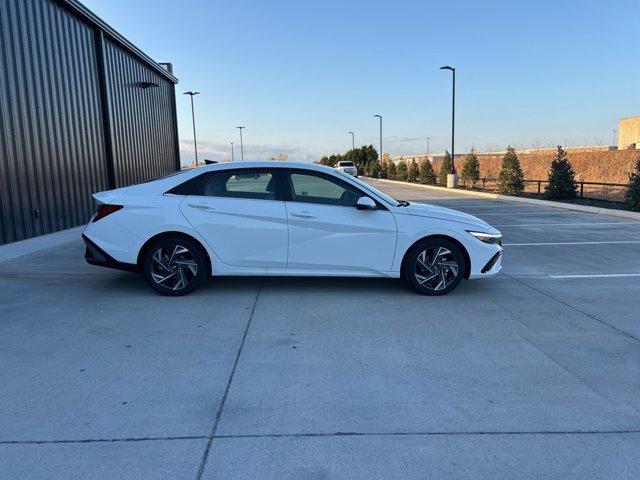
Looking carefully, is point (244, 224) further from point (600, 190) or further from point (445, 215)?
point (600, 190)

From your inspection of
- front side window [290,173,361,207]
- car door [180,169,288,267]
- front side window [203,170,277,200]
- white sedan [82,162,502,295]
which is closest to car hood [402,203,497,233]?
white sedan [82,162,502,295]

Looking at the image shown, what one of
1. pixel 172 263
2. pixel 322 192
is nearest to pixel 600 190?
pixel 322 192

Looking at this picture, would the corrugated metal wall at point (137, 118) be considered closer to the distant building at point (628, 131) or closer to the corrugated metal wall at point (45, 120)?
the corrugated metal wall at point (45, 120)

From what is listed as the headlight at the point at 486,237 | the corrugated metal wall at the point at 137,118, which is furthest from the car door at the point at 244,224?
the corrugated metal wall at the point at 137,118

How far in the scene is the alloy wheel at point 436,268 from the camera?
5.85m

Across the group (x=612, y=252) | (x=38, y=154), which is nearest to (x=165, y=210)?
(x=38, y=154)

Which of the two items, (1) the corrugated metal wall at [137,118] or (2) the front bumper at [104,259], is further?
(1) the corrugated metal wall at [137,118]

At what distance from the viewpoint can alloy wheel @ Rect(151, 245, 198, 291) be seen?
228 inches

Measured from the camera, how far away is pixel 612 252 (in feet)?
29.0

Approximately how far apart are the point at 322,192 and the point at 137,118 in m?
14.2

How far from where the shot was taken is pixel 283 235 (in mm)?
5777

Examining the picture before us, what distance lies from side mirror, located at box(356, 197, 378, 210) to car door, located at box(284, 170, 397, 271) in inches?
3.4

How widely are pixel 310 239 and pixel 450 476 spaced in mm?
3536

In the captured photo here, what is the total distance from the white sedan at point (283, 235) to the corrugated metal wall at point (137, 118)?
402 inches
